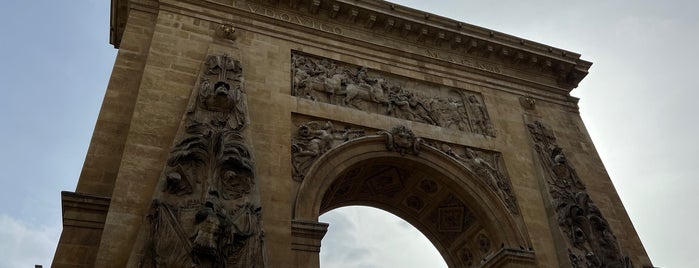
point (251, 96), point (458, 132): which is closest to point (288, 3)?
point (251, 96)

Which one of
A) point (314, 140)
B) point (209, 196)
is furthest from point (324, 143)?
point (209, 196)

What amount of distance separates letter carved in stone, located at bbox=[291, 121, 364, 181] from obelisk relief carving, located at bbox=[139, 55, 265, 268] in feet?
3.43

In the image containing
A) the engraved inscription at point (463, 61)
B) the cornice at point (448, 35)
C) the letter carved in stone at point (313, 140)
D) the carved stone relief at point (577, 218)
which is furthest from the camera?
the engraved inscription at point (463, 61)

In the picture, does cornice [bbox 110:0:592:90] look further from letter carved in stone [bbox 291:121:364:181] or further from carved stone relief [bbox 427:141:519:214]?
letter carved in stone [bbox 291:121:364:181]

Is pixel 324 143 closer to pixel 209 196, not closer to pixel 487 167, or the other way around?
pixel 209 196

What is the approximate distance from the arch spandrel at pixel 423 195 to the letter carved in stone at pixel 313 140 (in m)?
0.15

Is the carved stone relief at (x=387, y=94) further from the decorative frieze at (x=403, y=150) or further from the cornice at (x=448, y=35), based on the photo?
the cornice at (x=448, y=35)

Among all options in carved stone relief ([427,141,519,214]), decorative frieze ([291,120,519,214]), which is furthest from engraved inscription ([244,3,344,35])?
carved stone relief ([427,141,519,214])

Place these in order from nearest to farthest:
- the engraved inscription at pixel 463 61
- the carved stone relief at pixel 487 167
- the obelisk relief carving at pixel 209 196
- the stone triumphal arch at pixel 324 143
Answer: the obelisk relief carving at pixel 209 196 < the stone triumphal arch at pixel 324 143 < the carved stone relief at pixel 487 167 < the engraved inscription at pixel 463 61

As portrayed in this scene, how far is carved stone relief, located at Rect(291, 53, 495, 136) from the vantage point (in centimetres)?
1107

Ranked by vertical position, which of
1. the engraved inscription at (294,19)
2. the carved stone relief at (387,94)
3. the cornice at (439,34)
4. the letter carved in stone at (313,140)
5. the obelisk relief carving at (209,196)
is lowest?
the obelisk relief carving at (209,196)

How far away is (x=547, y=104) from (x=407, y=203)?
15.8ft

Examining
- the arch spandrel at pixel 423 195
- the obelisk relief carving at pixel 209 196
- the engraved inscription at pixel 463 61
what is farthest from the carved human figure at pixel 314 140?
the engraved inscription at pixel 463 61

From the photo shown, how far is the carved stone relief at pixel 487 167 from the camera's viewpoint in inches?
432
